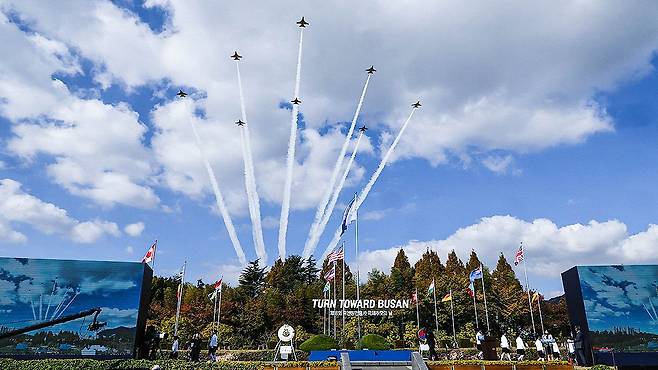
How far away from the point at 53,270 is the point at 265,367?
16.0 meters

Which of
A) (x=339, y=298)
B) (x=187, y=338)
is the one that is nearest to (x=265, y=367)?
(x=187, y=338)

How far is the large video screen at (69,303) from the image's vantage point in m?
27.8

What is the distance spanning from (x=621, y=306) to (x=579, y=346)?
12.5 ft

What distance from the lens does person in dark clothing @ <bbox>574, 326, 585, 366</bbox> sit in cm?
2692

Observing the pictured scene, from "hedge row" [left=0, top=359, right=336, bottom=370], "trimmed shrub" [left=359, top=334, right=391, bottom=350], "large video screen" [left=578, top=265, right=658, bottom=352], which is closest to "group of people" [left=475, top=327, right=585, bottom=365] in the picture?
"large video screen" [left=578, top=265, right=658, bottom=352]

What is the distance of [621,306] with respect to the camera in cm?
2812

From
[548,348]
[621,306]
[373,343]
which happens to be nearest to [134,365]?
[373,343]

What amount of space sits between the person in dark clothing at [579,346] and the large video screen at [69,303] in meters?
25.1

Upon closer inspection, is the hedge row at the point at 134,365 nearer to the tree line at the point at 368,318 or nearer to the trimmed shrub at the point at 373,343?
the trimmed shrub at the point at 373,343

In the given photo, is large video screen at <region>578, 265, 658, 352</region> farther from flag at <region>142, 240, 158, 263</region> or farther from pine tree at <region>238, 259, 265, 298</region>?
pine tree at <region>238, 259, 265, 298</region>

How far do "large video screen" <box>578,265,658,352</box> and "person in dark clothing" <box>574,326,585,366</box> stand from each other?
0.72m

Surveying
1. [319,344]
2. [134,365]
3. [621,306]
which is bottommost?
[134,365]

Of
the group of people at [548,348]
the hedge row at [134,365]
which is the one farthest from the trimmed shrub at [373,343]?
the hedge row at [134,365]

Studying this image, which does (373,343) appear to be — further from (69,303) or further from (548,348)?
(69,303)
